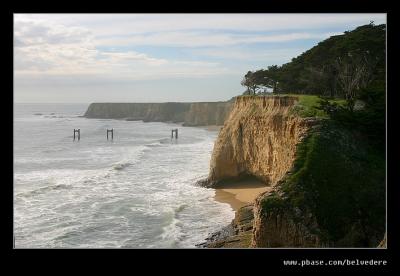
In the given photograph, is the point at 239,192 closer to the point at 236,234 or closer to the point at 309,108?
the point at 309,108

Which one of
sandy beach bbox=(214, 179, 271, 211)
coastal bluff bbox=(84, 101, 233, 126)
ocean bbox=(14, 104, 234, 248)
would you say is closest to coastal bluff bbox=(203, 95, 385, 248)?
ocean bbox=(14, 104, 234, 248)

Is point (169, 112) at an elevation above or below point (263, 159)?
above

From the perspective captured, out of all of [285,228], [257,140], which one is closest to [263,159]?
[257,140]

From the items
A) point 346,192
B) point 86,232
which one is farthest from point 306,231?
point 86,232

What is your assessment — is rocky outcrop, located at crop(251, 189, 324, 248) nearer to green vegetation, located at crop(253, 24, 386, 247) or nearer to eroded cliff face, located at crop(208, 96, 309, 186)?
green vegetation, located at crop(253, 24, 386, 247)
